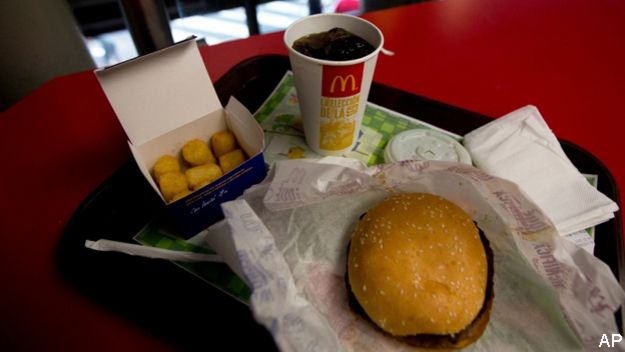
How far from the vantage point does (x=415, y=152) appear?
943mm

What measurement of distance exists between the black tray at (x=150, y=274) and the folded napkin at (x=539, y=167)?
A: 60 mm

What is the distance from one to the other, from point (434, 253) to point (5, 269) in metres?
0.93

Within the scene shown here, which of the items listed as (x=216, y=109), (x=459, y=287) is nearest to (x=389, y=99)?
(x=216, y=109)

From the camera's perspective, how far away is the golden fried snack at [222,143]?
2.94 ft

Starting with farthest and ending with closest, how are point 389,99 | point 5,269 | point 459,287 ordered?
point 389,99
point 5,269
point 459,287

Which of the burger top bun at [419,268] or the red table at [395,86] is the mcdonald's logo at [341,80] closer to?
the burger top bun at [419,268]

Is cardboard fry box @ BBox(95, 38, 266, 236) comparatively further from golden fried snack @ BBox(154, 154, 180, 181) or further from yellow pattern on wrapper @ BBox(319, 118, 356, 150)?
yellow pattern on wrapper @ BBox(319, 118, 356, 150)

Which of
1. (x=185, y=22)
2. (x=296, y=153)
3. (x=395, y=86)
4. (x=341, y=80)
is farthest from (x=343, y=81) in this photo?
(x=185, y=22)

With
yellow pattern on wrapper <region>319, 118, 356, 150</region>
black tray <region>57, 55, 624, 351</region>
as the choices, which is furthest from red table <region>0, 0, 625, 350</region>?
yellow pattern on wrapper <region>319, 118, 356, 150</region>

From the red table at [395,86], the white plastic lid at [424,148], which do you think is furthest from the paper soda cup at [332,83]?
the red table at [395,86]

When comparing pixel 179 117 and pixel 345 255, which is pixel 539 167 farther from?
pixel 179 117

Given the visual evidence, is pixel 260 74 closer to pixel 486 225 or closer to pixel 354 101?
pixel 354 101

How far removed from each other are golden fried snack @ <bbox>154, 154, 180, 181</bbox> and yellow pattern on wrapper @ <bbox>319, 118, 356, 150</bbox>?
38cm

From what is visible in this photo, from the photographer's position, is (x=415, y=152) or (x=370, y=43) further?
(x=415, y=152)
